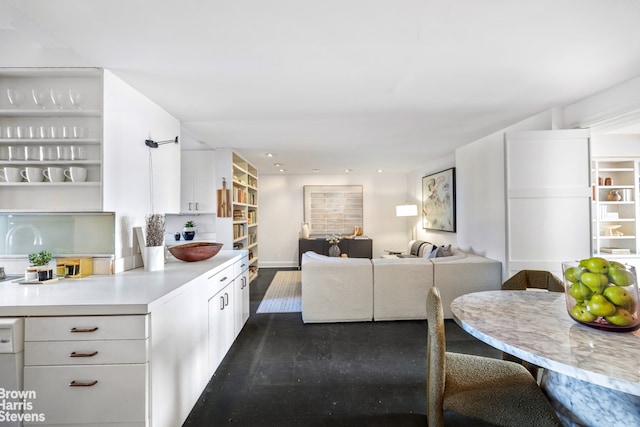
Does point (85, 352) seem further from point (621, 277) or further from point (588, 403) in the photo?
point (621, 277)

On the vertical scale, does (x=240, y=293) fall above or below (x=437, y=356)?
below

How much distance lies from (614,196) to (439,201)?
7.77 ft

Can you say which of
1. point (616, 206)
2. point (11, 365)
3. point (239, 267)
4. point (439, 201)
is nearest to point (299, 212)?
point (439, 201)

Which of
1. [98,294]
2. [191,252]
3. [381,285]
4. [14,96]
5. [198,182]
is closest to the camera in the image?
[98,294]

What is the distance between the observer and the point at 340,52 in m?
1.79

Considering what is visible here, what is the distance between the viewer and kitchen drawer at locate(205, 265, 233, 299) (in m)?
2.11

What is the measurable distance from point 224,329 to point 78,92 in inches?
84.4

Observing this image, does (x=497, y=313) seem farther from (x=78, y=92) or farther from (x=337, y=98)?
(x=78, y=92)

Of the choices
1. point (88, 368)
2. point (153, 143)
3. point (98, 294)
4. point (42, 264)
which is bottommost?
point (88, 368)

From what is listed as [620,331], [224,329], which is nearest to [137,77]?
[224,329]

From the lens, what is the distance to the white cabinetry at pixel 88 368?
1290 millimetres

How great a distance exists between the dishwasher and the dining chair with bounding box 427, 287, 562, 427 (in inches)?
75.5

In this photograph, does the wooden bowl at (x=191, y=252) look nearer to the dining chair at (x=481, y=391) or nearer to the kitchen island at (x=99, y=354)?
the kitchen island at (x=99, y=354)

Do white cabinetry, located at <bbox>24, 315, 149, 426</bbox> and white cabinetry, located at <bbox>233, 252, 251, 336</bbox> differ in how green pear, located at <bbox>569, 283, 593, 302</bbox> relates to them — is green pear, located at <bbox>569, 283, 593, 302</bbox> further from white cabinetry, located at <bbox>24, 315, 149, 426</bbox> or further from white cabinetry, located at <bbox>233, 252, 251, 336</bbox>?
white cabinetry, located at <bbox>233, 252, 251, 336</bbox>
